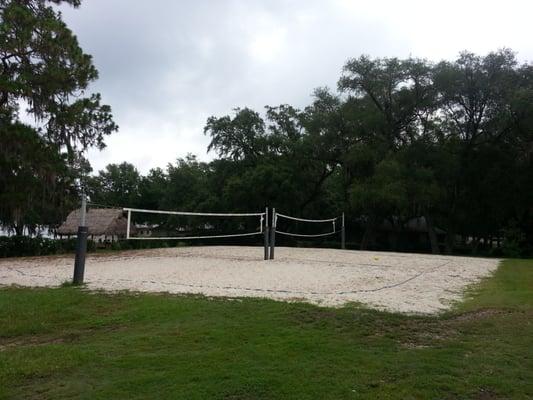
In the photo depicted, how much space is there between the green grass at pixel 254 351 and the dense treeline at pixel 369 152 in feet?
28.8

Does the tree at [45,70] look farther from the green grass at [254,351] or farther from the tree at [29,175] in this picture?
the green grass at [254,351]

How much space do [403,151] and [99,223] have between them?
19199 mm

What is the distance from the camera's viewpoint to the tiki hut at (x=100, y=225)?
99.2ft

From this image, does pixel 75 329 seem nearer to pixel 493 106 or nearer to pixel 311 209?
pixel 493 106

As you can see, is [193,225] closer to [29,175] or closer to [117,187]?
[117,187]

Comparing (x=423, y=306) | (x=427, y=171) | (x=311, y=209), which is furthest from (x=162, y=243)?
(x=423, y=306)

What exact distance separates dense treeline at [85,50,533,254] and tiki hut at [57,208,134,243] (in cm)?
544

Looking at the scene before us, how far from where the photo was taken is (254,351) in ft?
12.6

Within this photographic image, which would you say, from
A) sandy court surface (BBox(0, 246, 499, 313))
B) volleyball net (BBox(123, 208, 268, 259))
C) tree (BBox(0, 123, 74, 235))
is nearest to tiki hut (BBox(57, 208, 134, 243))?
volleyball net (BBox(123, 208, 268, 259))

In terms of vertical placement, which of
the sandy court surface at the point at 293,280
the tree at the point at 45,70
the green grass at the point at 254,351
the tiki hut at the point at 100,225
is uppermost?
the tree at the point at 45,70

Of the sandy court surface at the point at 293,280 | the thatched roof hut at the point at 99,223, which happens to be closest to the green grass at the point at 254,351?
the sandy court surface at the point at 293,280

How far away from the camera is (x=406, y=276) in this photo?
965 cm

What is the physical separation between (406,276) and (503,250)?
1680 centimetres

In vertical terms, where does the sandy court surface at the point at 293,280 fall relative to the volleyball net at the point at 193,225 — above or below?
below
